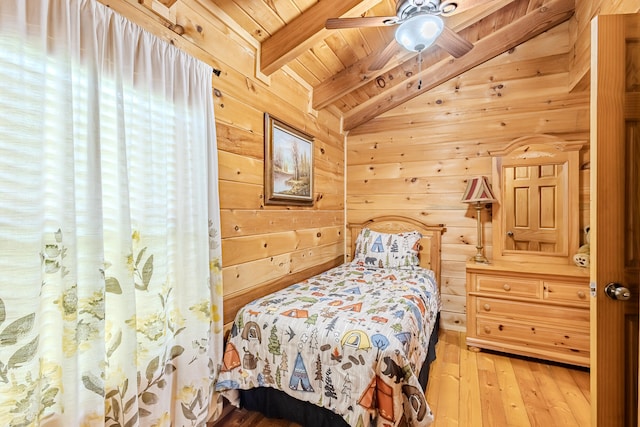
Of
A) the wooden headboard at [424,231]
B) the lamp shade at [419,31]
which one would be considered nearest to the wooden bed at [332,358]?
the wooden headboard at [424,231]

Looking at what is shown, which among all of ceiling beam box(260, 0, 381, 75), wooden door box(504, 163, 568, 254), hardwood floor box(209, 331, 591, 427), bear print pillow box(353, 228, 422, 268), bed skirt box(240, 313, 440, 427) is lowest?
hardwood floor box(209, 331, 591, 427)

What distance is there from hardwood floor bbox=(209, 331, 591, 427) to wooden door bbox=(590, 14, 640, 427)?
699 millimetres

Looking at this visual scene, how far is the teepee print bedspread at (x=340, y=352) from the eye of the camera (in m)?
1.30

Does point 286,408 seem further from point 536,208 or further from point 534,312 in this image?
point 536,208

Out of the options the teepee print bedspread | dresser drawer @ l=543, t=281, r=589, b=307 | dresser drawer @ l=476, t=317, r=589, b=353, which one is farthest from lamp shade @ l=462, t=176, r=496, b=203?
the teepee print bedspread

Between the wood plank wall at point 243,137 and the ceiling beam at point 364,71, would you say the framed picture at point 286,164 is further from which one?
the ceiling beam at point 364,71

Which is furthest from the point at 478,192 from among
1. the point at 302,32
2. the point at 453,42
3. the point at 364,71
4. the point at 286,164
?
the point at 302,32

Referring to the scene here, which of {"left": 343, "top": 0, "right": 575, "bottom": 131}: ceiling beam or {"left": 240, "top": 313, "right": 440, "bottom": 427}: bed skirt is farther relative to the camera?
{"left": 343, "top": 0, "right": 575, "bottom": 131}: ceiling beam

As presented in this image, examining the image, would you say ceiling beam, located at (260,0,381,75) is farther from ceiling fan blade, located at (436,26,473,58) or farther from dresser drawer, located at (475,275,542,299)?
dresser drawer, located at (475,275,542,299)

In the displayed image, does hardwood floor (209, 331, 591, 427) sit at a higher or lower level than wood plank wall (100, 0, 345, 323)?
lower

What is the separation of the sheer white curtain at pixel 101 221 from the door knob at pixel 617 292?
175 centimetres

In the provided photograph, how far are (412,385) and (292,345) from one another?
601 millimetres

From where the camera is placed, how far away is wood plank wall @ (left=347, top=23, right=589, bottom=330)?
Result: 8.81 feet

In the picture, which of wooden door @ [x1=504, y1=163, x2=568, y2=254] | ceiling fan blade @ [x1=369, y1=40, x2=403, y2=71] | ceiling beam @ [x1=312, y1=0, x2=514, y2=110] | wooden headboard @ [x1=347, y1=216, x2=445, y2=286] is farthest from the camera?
wooden headboard @ [x1=347, y1=216, x2=445, y2=286]
